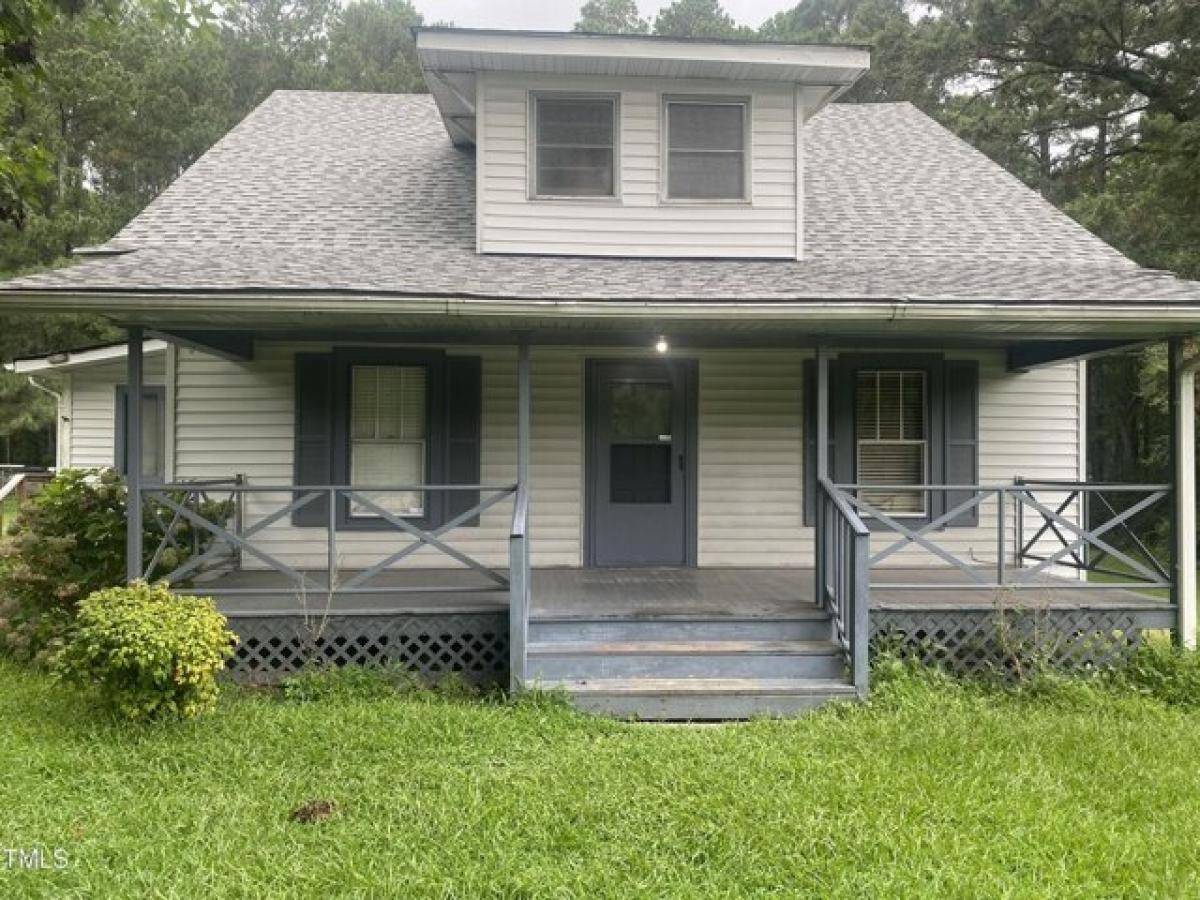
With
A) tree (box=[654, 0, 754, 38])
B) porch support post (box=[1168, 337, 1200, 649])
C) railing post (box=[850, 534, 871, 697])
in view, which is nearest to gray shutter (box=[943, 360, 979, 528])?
porch support post (box=[1168, 337, 1200, 649])

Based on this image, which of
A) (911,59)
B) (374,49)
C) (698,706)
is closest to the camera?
(698,706)

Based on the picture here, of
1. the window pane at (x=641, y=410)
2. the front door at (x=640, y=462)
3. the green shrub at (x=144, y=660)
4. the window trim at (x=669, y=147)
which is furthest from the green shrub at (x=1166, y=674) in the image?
the green shrub at (x=144, y=660)

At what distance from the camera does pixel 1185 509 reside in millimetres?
6113

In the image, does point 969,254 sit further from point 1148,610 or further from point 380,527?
point 380,527

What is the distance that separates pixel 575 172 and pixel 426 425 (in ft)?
9.05

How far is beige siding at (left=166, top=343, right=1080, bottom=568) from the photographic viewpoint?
7.75 meters

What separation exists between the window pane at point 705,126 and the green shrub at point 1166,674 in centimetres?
536

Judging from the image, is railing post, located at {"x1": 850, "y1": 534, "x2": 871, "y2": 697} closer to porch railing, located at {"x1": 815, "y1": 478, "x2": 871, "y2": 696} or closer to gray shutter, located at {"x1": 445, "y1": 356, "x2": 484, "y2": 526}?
porch railing, located at {"x1": 815, "y1": 478, "x2": 871, "y2": 696}

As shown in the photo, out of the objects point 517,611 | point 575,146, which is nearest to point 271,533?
point 517,611

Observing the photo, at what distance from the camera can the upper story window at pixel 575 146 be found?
740 centimetres

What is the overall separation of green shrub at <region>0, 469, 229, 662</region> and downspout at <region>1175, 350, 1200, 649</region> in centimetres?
778

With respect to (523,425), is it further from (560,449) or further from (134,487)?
(134,487)

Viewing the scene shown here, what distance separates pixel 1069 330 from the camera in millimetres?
6238

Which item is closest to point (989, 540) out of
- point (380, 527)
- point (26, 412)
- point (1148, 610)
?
point (1148, 610)
